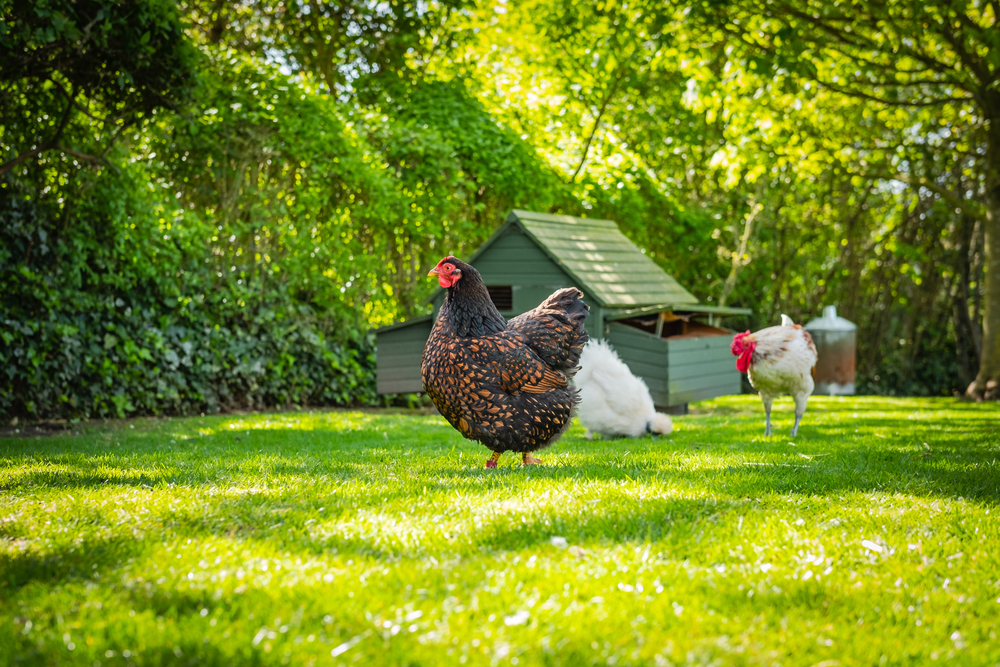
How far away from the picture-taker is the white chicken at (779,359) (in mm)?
6371

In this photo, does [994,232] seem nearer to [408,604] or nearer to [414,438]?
[414,438]

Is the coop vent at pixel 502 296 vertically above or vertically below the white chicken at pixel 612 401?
above

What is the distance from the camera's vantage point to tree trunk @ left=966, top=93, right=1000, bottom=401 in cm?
1120

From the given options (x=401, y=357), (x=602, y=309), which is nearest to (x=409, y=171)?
(x=401, y=357)

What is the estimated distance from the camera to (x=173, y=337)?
8.74m

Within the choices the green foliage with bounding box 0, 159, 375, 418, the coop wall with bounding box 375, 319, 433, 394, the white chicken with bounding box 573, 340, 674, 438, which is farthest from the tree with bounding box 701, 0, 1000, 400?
the green foliage with bounding box 0, 159, 375, 418

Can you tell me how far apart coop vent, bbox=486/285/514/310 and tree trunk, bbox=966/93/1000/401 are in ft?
24.8

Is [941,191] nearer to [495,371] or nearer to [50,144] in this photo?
[495,371]

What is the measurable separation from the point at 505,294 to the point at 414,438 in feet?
11.5

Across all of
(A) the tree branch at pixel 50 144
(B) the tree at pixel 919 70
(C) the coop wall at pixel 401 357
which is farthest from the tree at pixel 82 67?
(B) the tree at pixel 919 70

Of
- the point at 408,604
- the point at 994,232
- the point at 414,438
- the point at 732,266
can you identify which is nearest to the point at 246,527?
the point at 408,604

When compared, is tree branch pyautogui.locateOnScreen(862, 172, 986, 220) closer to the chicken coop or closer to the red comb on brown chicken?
Result: the chicken coop

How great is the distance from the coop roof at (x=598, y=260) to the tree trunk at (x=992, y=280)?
4.72 meters

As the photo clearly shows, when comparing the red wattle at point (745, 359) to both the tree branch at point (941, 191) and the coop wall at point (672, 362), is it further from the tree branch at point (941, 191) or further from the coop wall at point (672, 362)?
the tree branch at point (941, 191)
